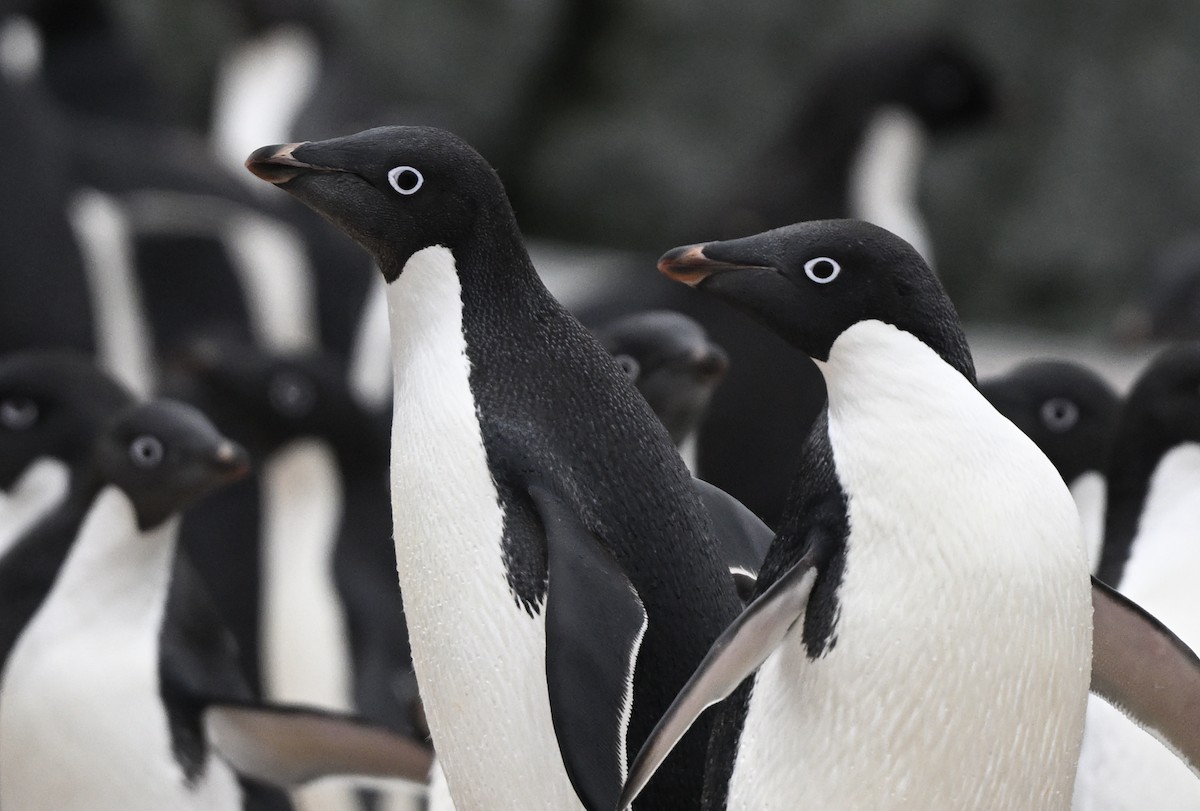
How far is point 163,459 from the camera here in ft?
7.61

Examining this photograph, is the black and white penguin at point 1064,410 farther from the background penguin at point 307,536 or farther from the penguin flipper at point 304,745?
the background penguin at point 307,536

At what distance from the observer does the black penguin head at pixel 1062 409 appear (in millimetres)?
2293

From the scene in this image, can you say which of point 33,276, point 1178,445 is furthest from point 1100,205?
point 1178,445

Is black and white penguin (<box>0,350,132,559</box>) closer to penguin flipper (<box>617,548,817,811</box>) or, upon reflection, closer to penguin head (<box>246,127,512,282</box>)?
penguin head (<box>246,127,512,282</box>)

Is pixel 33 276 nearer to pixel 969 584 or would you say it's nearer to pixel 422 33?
pixel 969 584

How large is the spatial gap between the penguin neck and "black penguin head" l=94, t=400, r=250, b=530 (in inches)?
39.8

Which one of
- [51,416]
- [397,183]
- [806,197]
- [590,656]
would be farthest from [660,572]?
[806,197]

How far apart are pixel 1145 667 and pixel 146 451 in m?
1.20

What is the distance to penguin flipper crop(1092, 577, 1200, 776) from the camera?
175cm

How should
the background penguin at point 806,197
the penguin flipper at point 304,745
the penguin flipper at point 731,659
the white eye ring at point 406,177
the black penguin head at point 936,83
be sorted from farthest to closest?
the black penguin head at point 936,83 < the background penguin at point 806,197 < the penguin flipper at point 304,745 < the white eye ring at point 406,177 < the penguin flipper at point 731,659

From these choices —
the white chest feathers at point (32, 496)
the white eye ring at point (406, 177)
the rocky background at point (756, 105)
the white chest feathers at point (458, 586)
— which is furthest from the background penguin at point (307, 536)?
the rocky background at point (756, 105)

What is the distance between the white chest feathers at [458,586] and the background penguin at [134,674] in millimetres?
568

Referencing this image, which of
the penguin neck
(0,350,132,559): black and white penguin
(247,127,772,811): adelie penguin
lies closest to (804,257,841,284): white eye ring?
(247,127,772,811): adelie penguin

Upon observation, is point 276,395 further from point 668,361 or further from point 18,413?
point 668,361
